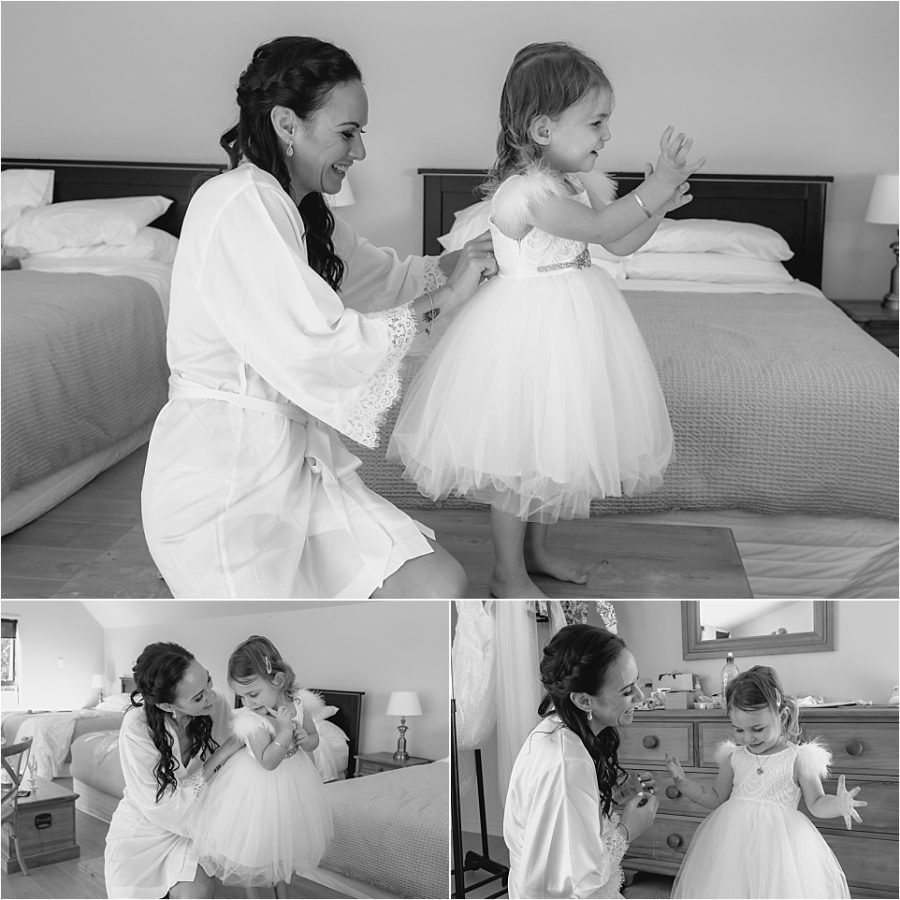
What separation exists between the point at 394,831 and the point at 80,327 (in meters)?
2.51

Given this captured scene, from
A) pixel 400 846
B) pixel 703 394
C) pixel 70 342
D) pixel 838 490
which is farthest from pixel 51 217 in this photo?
pixel 400 846

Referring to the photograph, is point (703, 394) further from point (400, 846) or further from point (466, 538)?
point (400, 846)

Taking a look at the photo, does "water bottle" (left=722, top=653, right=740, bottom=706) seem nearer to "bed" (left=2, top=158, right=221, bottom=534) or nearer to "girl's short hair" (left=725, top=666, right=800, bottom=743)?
"girl's short hair" (left=725, top=666, right=800, bottom=743)

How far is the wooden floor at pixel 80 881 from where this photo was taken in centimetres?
120

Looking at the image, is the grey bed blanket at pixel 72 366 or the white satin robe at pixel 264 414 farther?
the grey bed blanket at pixel 72 366

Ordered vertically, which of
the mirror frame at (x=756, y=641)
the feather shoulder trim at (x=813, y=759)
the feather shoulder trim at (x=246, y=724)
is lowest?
the feather shoulder trim at (x=813, y=759)

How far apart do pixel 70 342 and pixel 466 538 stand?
1.82 m

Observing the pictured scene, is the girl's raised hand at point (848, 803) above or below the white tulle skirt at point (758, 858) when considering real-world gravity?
above

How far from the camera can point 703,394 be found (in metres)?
2.32

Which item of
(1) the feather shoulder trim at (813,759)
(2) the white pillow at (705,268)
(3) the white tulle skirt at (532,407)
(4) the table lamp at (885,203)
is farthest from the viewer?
(4) the table lamp at (885,203)

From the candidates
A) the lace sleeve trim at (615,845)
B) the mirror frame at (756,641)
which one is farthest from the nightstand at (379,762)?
the mirror frame at (756,641)

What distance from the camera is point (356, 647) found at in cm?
116

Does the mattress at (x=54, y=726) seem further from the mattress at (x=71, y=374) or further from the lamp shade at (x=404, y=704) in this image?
the mattress at (x=71, y=374)

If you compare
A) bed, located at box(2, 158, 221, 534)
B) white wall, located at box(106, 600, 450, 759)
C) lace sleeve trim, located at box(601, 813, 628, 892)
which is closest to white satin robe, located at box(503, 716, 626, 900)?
lace sleeve trim, located at box(601, 813, 628, 892)
